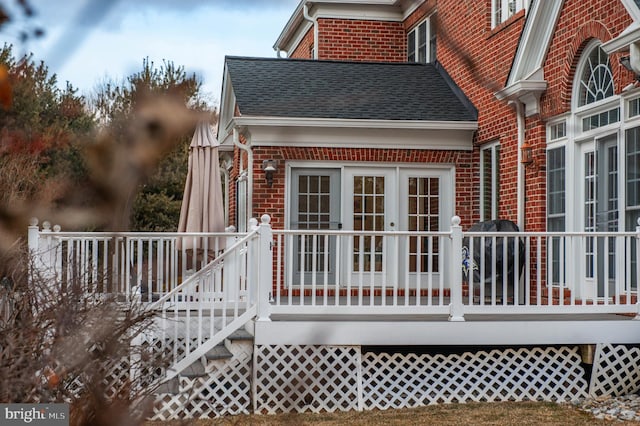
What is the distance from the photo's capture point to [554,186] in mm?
10695

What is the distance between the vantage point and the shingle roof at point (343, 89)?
12.6 metres

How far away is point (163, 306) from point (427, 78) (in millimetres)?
7485

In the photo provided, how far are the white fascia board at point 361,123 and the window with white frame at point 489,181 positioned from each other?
442 mm

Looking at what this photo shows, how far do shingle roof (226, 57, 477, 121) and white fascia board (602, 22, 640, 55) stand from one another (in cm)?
398

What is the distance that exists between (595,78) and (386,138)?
3.71 m

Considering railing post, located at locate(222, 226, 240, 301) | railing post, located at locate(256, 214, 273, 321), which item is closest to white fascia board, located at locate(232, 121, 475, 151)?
railing post, located at locate(222, 226, 240, 301)

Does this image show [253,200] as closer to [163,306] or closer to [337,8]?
[163,306]

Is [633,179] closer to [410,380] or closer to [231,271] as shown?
[410,380]

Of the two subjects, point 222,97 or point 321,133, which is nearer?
point 321,133

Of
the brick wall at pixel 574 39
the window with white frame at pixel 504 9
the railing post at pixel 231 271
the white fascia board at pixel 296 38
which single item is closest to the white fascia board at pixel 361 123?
the window with white frame at pixel 504 9

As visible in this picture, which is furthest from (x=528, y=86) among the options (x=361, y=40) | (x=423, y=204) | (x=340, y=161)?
(x=361, y=40)

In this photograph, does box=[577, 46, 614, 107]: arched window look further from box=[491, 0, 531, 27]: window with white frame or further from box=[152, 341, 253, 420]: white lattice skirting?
box=[152, 341, 253, 420]: white lattice skirting

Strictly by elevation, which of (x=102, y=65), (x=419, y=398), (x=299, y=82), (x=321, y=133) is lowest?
(x=419, y=398)

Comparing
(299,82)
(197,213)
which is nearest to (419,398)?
(197,213)
